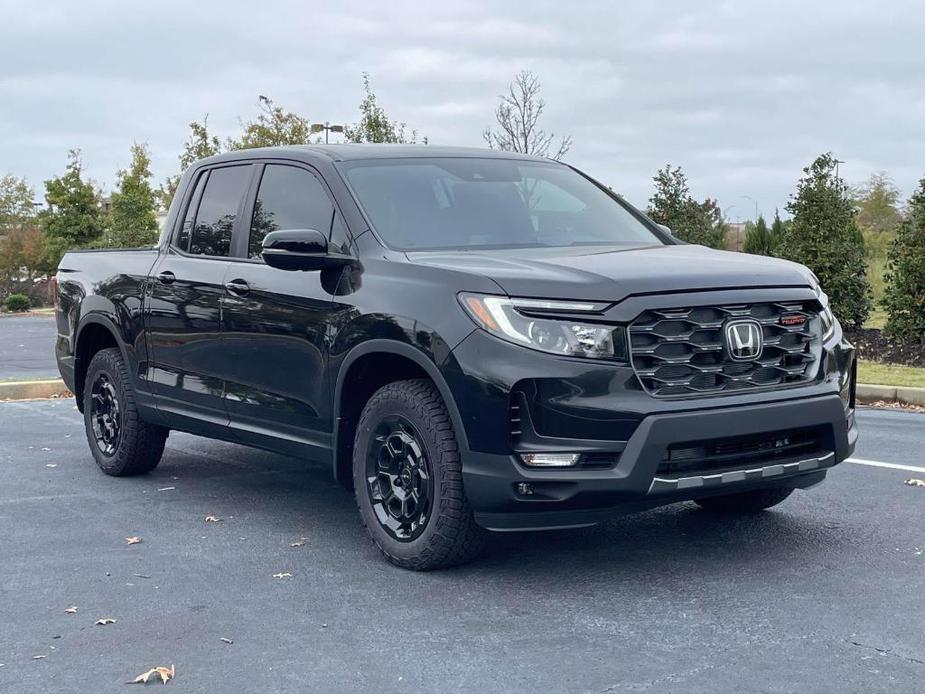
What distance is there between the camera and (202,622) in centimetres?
479

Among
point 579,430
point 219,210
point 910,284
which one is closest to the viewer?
point 579,430

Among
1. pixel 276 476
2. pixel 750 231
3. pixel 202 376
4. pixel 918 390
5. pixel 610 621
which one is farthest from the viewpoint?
pixel 750 231

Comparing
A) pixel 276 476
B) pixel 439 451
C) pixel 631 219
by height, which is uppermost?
pixel 631 219

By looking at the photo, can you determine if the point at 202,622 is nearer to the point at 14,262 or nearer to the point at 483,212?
the point at 483,212

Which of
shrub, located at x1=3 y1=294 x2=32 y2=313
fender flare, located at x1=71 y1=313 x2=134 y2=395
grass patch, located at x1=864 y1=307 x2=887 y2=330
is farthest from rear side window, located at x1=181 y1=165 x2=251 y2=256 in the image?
shrub, located at x1=3 y1=294 x2=32 y2=313

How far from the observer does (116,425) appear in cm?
804

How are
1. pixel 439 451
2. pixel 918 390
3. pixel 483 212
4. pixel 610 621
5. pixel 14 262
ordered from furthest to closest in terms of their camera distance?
pixel 14 262, pixel 918 390, pixel 483 212, pixel 439 451, pixel 610 621

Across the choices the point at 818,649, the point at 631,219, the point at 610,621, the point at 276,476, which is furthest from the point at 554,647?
the point at 276,476

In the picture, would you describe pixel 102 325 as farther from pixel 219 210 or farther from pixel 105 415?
pixel 219 210

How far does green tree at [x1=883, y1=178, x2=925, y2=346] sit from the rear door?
458 inches

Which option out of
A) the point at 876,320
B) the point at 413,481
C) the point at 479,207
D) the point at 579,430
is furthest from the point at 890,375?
the point at 579,430

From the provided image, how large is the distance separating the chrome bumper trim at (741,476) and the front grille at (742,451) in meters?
0.03

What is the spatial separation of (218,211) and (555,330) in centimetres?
297

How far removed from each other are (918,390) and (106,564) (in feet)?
28.0
